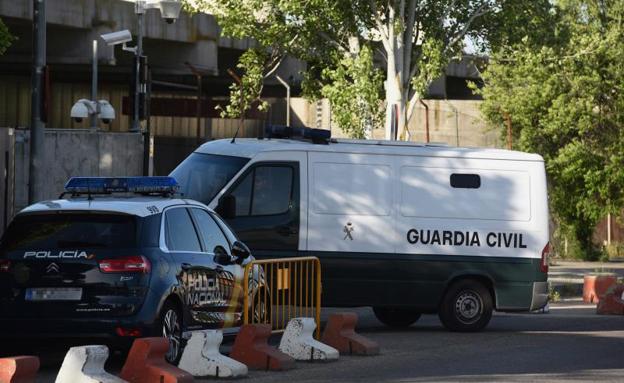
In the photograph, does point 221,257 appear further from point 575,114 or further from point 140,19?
point 575,114

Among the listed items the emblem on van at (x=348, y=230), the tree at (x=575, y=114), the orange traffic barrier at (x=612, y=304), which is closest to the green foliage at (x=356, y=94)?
the tree at (x=575, y=114)

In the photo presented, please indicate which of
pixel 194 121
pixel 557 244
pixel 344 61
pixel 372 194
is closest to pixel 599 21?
pixel 557 244

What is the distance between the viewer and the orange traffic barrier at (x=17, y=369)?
38.4 feet

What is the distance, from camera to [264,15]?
1519 inches

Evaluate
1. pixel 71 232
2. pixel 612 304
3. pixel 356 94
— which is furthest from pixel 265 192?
pixel 356 94

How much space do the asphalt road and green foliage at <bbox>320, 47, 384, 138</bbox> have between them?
1450 cm

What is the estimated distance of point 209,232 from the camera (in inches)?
626

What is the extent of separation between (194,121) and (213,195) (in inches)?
1576

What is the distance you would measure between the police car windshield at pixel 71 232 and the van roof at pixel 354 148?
4.99m

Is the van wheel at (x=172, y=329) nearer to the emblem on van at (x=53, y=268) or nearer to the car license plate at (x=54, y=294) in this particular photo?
the car license plate at (x=54, y=294)

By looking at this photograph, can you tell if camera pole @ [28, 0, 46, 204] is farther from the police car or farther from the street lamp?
the street lamp

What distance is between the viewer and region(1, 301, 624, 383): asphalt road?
571 inches

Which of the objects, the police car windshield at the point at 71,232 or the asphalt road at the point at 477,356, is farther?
the asphalt road at the point at 477,356

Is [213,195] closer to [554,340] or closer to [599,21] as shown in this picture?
[554,340]
